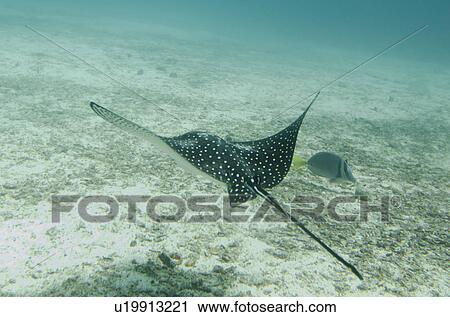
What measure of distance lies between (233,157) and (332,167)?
1.76 meters

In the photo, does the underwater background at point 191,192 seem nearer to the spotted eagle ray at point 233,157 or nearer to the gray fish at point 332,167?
the gray fish at point 332,167

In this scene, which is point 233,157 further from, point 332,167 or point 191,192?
point 332,167

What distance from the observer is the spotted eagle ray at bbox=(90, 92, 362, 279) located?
2.76 meters

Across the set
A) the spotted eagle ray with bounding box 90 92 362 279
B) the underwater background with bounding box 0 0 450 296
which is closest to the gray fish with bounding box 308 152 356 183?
the underwater background with bounding box 0 0 450 296

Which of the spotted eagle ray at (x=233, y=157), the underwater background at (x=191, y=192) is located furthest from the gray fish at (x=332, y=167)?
the spotted eagle ray at (x=233, y=157)

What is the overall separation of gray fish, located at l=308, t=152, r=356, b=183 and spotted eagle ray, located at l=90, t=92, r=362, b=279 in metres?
0.77

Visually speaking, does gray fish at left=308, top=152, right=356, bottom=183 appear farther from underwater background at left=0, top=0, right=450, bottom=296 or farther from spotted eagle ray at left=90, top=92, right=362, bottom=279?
spotted eagle ray at left=90, top=92, right=362, bottom=279

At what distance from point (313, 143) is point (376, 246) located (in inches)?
143

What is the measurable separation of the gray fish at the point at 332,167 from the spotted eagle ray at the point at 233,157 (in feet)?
2.51

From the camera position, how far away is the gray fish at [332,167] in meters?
4.40

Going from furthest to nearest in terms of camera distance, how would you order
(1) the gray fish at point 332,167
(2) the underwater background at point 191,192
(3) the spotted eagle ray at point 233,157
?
(1) the gray fish at point 332,167 < (2) the underwater background at point 191,192 < (3) the spotted eagle ray at point 233,157

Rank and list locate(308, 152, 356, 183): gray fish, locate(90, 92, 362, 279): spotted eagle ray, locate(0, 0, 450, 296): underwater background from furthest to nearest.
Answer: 1. locate(308, 152, 356, 183): gray fish
2. locate(0, 0, 450, 296): underwater background
3. locate(90, 92, 362, 279): spotted eagle ray

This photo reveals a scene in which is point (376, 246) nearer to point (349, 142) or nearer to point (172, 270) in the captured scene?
point (172, 270)

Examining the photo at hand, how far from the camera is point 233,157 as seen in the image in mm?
3381
